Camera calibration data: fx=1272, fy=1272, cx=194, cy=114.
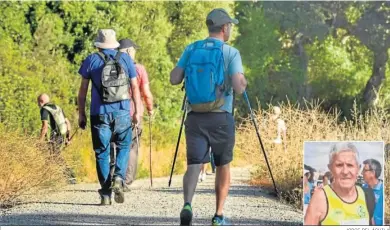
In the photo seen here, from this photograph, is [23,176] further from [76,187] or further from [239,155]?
[239,155]

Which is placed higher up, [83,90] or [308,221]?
[83,90]

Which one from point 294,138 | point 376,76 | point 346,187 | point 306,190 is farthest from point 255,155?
point 376,76

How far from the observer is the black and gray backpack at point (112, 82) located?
9.99 m

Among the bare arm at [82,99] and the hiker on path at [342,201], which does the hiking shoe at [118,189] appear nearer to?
the bare arm at [82,99]

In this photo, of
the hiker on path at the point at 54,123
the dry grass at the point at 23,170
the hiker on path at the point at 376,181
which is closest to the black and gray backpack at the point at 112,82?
the dry grass at the point at 23,170

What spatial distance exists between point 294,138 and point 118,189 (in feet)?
7.67

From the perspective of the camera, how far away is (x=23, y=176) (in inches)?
426

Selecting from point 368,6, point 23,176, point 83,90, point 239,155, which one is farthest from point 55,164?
point 368,6

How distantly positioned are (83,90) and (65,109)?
14.3 ft

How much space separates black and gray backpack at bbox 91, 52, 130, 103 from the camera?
393 inches

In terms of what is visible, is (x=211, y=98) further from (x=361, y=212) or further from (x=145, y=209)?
(x=145, y=209)

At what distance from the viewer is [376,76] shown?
17312 millimetres

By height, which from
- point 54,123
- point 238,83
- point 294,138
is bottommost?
point 294,138

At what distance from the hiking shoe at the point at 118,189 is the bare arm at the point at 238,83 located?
6.14 ft
